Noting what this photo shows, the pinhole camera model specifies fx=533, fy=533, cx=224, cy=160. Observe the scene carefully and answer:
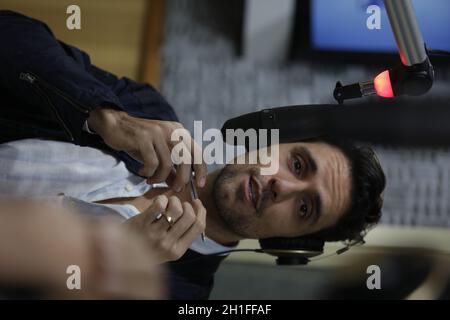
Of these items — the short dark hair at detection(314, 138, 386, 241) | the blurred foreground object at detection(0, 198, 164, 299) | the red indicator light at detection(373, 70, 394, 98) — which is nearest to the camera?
the blurred foreground object at detection(0, 198, 164, 299)

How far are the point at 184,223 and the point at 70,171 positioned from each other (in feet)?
0.46

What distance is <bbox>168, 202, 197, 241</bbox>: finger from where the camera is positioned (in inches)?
15.3

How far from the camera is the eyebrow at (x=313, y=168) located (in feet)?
1.50

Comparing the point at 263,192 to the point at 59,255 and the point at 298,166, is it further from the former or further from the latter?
the point at 59,255

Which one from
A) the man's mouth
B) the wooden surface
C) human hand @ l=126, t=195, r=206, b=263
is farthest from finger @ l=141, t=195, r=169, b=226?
the wooden surface

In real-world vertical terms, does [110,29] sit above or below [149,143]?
above

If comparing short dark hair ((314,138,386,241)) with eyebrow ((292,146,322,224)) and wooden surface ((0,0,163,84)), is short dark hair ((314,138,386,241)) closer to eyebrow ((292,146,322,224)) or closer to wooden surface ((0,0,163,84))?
eyebrow ((292,146,322,224))

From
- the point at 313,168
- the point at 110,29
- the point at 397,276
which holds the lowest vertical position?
the point at 397,276

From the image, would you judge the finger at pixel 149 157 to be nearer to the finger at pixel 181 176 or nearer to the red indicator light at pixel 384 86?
the finger at pixel 181 176

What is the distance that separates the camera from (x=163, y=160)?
40 centimetres

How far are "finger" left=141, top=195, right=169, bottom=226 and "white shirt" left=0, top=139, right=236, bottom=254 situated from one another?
3cm

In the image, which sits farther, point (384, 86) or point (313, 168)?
point (313, 168)

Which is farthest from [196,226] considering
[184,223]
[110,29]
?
[110,29]
